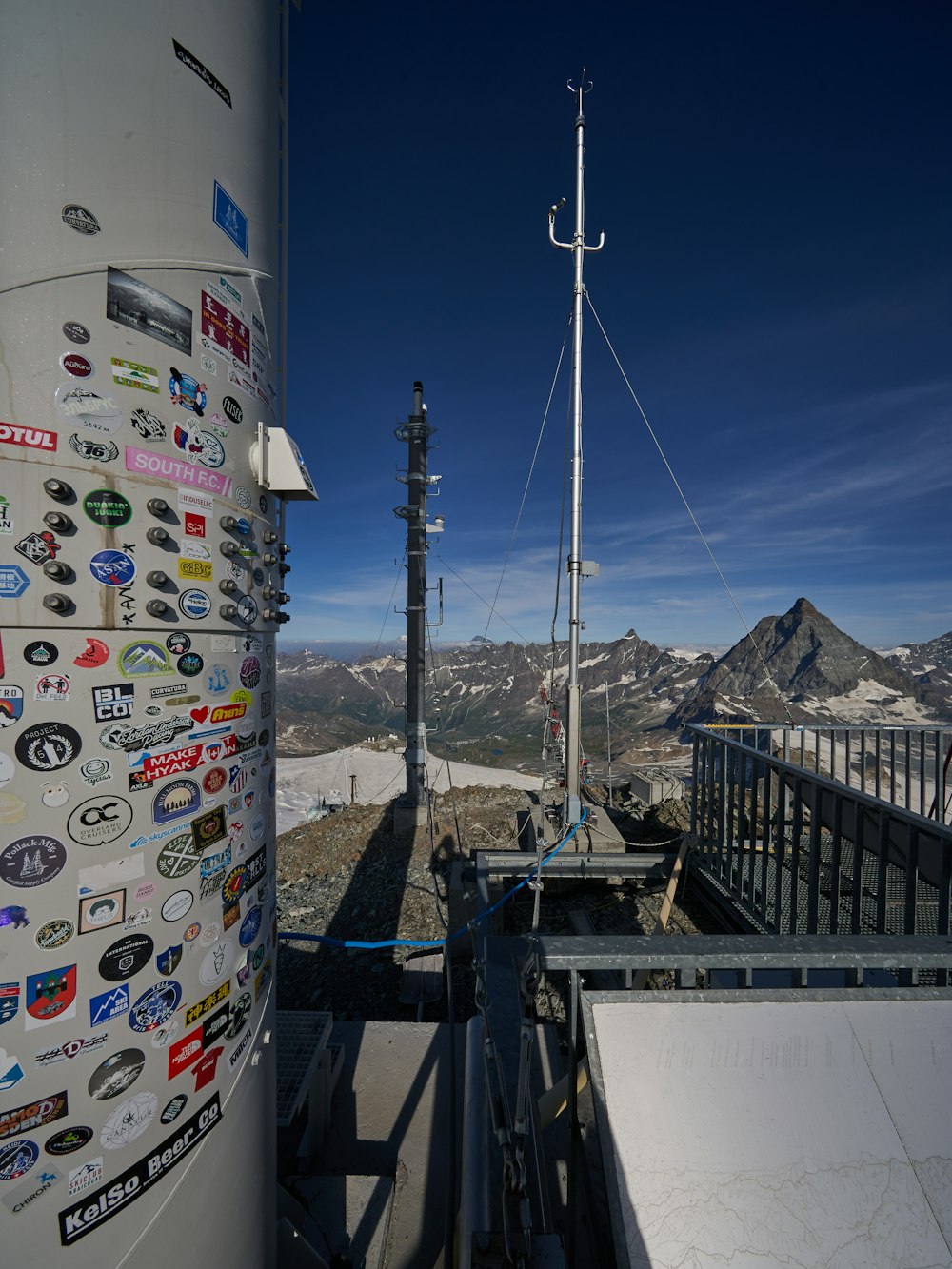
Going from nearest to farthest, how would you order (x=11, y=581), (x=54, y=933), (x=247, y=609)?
1. (x=11, y=581)
2. (x=54, y=933)
3. (x=247, y=609)

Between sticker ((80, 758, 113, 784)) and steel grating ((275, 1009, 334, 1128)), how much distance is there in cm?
311

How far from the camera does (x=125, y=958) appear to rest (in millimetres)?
1865

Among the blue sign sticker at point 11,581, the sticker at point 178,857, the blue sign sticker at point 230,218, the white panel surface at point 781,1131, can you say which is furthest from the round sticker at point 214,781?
the blue sign sticker at point 230,218

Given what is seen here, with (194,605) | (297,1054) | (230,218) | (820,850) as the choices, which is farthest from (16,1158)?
(820,850)

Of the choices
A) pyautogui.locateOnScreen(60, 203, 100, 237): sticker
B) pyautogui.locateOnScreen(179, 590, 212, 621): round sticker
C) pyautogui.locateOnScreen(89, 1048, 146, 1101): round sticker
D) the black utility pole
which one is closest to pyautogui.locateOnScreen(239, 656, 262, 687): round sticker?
pyautogui.locateOnScreen(179, 590, 212, 621): round sticker

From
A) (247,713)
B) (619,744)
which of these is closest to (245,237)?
(247,713)

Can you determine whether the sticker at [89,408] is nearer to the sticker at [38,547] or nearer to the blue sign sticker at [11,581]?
the sticker at [38,547]

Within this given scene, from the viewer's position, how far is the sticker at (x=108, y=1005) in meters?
1.80

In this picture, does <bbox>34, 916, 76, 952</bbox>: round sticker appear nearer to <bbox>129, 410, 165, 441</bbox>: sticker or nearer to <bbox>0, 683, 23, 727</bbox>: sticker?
<bbox>0, 683, 23, 727</bbox>: sticker

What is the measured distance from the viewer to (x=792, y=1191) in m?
2.03

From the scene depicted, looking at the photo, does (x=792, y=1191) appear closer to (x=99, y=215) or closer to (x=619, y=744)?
(x=99, y=215)

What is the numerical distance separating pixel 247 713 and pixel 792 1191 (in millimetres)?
2928

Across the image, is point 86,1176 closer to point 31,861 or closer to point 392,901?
point 31,861

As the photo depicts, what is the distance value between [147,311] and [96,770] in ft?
5.37
